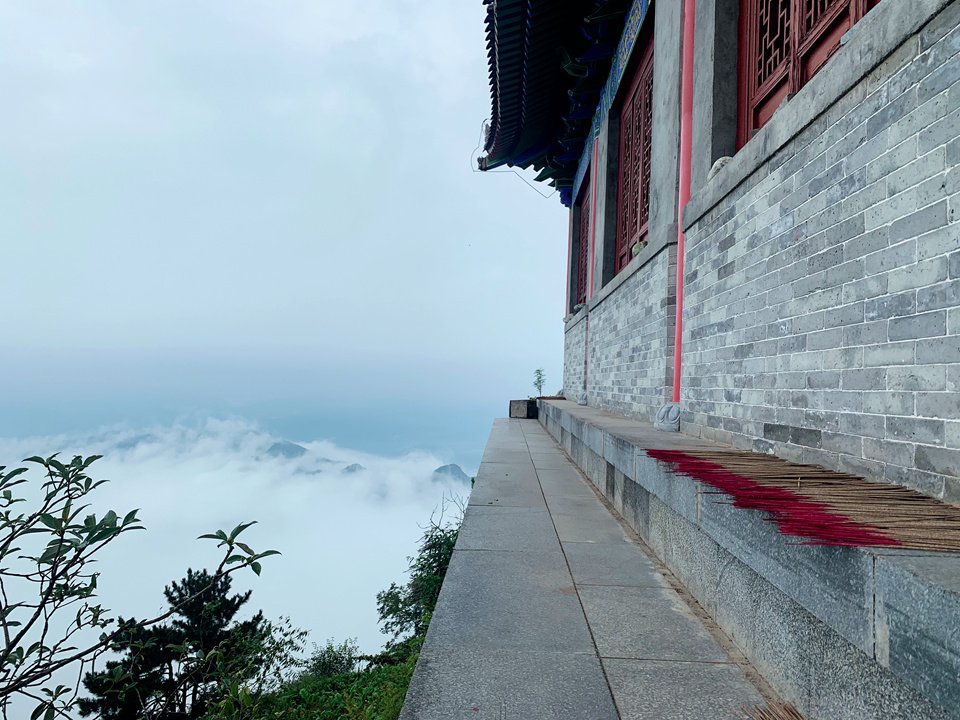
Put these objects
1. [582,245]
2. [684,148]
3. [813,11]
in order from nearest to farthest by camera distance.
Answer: [813,11] → [684,148] → [582,245]

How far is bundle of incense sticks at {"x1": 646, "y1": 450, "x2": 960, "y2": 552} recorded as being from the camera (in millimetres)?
1623

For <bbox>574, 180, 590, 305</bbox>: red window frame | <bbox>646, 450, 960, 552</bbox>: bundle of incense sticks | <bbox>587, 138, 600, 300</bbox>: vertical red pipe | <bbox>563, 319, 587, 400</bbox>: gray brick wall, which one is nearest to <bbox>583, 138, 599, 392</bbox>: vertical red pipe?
<bbox>587, 138, 600, 300</bbox>: vertical red pipe

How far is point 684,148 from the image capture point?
5453 mm

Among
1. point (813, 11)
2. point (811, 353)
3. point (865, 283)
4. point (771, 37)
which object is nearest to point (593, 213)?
point (771, 37)

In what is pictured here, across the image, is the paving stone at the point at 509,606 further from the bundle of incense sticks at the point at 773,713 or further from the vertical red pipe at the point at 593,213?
the vertical red pipe at the point at 593,213

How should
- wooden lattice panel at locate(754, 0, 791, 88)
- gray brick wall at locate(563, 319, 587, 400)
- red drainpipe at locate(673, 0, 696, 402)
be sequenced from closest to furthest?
wooden lattice panel at locate(754, 0, 791, 88) < red drainpipe at locate(673, 0, 696, 402) < gray brick wall at locate(563, 319, 587, 400)

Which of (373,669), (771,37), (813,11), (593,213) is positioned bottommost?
(373,669)

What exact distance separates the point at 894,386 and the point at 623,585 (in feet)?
5.19

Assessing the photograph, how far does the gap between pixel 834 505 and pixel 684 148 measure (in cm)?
424

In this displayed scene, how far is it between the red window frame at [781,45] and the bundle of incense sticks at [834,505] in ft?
7.42

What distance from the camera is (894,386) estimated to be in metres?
2.29

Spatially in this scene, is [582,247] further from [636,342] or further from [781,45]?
[781,45]

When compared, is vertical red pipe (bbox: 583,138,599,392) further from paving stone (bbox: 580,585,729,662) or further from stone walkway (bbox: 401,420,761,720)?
paving stone (bbox: 580,585,729,662)

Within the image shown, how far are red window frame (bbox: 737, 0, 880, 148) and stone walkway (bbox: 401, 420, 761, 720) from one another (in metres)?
3.02
